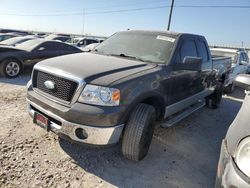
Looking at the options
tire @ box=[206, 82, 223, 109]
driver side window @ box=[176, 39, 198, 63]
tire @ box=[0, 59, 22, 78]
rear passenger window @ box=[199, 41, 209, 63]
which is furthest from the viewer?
tire @ box=[0, 59, 22, 78]

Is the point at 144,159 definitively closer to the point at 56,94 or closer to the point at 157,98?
the point at 157,98

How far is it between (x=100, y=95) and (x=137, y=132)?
71 cm

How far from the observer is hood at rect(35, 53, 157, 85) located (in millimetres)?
2727

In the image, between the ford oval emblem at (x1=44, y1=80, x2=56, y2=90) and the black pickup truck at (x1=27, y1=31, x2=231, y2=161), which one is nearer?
the black pickup truck at (x1=27, y1=31, x2=231, y2=161)

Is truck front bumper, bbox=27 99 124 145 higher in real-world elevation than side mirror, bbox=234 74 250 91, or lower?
lower

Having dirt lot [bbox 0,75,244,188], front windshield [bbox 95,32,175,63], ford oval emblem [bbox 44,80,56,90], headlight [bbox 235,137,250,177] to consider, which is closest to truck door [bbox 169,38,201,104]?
front windshield [bbox 95,32,175,63]

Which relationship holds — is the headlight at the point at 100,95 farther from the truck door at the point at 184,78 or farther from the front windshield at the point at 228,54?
the front windshield at the point at 228,54

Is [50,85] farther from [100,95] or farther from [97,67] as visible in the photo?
[100,95]

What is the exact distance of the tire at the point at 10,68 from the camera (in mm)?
7395

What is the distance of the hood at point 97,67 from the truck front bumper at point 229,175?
1.45 meters

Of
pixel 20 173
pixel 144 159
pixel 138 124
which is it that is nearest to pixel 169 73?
pixel 138 124

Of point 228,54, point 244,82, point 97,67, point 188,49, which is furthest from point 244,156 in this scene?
point 228,54

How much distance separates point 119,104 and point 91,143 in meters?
0.58

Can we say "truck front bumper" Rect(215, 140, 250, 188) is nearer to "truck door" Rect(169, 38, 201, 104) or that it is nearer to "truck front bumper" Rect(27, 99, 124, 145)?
"truck front bumper" Rect(27, 99, 124, 145)
